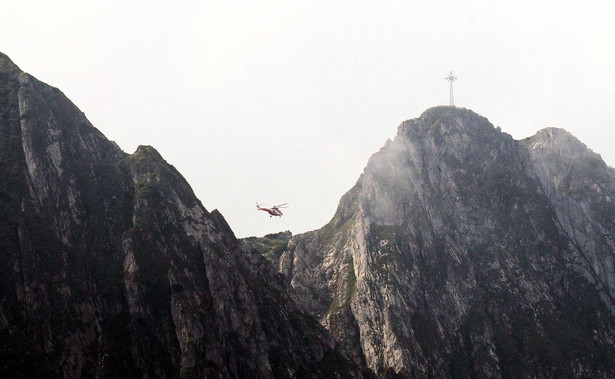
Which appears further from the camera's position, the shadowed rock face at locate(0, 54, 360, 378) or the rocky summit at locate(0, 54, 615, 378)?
the rocky summit at locate(0, 54, 615, 378)

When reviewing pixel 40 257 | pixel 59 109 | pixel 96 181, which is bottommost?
pixel 40 257

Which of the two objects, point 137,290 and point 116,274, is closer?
point 137,290

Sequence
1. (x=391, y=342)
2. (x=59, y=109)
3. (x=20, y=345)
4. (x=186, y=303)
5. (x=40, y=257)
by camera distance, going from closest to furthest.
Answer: (x=20, y=345), (x=40, y=257), (x=186, y=303), (x=59, y=109), (x=391, y=342)

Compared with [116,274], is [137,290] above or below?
below

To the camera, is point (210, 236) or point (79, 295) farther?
point (210, 236)

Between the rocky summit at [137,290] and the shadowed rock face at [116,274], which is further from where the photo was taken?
the rocky summit at [137,290]

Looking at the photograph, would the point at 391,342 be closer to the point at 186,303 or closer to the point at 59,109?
the point at 186,303

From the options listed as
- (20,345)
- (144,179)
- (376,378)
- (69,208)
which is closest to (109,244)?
(69,208)

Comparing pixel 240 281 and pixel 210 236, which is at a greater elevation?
pixel 210 236
